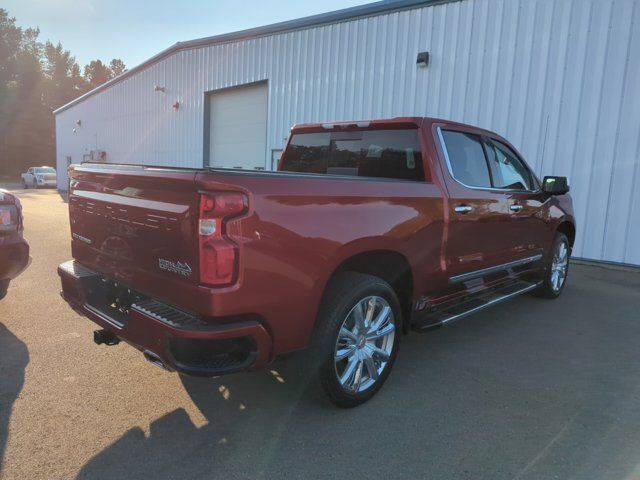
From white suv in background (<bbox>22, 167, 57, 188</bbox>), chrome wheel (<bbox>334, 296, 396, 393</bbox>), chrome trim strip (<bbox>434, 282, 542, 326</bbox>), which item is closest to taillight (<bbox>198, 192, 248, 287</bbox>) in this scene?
chrome wheel (<bbox>334, 296, 396, 393</bbox>)

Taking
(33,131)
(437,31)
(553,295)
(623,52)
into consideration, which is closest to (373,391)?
(553,295)

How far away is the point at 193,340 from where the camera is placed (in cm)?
231

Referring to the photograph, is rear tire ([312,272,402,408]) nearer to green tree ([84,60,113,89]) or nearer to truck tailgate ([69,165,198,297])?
truck tailgate ([69,165,198,297])

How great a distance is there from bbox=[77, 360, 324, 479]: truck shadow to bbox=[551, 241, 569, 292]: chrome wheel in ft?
13.0

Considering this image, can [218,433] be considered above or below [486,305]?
below

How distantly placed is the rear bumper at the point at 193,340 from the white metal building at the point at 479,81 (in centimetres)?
810

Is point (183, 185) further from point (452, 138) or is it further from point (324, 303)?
point (452, 138)

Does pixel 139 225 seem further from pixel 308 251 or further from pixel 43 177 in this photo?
pixel 43 177

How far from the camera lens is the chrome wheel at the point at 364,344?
9.73 ft

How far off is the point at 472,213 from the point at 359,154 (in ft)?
3.50

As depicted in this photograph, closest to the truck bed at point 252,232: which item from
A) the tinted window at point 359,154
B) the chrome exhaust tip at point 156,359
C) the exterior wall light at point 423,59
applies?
the chrome exhaust tip at point 156,359

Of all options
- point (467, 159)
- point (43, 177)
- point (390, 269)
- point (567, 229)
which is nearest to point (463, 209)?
point (467, 159)

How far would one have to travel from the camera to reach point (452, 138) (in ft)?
12.9

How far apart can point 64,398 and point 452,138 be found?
3448 mm
